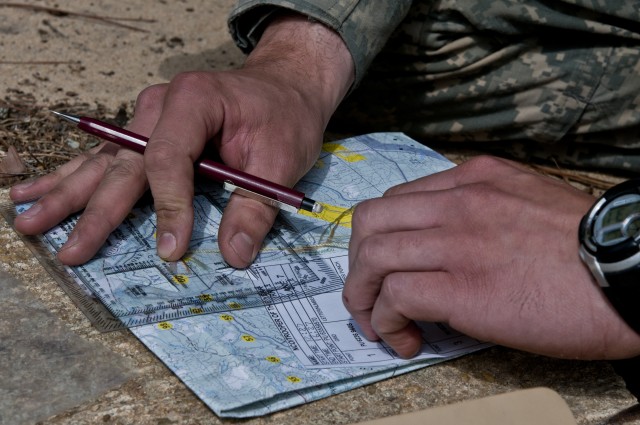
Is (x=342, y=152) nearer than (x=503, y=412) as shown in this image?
No

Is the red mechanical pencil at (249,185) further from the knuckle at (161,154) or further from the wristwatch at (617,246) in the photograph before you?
the wristwatch at (617,246)

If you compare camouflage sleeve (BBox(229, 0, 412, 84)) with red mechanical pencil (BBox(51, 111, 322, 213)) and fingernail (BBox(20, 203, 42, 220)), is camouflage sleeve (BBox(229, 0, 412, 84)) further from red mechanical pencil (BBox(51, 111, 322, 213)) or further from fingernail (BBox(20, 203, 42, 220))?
fingernail (BBox(20, 203, 42, 220))

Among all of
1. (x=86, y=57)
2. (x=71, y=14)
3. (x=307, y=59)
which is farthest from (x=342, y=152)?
(x=71, y=14)

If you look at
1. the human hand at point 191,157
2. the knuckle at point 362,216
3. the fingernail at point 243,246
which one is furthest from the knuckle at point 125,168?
the knuckle at point 362,216

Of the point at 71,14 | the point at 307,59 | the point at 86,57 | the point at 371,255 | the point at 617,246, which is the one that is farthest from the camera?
the point at 71,14

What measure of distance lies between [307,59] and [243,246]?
49 centimetres

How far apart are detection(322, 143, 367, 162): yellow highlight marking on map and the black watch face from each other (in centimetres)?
75

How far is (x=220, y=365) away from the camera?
1.25 metres

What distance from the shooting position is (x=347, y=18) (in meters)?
1.80

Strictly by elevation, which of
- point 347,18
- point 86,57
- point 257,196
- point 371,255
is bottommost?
point 86,57

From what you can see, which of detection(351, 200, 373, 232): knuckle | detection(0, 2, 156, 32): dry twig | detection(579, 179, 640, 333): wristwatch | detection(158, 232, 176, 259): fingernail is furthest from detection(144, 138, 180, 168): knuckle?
detection(0, 2, 156, 32): dry twig

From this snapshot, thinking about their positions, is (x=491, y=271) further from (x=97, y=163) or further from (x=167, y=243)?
(x=97, y=163)

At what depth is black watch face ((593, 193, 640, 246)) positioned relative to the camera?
113cm

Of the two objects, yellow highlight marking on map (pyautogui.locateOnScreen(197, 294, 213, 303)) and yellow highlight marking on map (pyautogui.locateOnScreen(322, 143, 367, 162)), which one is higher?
yellow highlight marking on map (pyautogui.locateOnScreen(322, 143, 367, 162))
